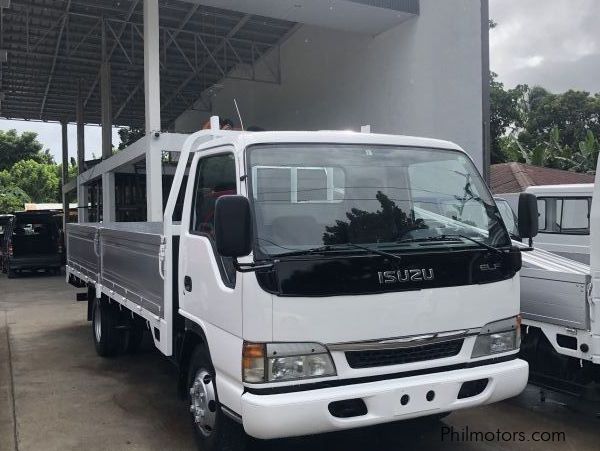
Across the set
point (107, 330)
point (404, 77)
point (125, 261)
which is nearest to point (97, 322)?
point (107, 330)

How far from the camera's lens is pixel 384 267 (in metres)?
3.13

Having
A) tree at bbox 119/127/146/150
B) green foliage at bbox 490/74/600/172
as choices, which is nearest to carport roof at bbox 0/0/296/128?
tree at bbox 119/127/146/150

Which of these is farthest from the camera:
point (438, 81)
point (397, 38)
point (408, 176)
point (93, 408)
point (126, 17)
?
point (126, 17)

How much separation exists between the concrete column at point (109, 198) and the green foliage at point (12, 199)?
2150 cm

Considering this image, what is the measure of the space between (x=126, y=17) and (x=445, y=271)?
51.5 feet

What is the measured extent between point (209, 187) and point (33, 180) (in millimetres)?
42412

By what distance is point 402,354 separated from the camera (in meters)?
3.22

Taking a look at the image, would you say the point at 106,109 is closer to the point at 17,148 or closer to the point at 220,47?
the point at 220,47

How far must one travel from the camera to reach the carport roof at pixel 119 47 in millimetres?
16312

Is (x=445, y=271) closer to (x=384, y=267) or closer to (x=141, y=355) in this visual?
(x=384, y=267)

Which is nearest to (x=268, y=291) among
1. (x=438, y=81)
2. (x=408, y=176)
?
(x=408, y=176)

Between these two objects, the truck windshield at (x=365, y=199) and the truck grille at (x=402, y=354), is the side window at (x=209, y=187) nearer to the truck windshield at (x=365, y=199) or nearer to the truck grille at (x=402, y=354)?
the truck windshield at (x=365, y=199)

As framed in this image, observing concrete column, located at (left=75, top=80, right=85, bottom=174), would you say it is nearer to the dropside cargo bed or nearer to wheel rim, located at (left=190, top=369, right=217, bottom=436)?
the dropside cargo bed

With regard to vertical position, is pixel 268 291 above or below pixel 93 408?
above
